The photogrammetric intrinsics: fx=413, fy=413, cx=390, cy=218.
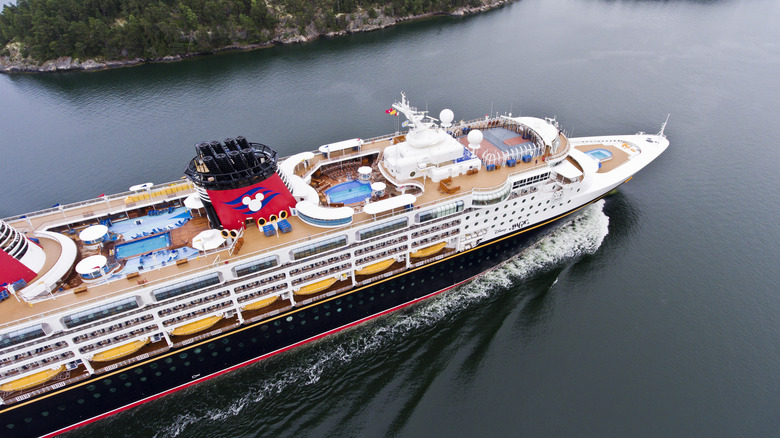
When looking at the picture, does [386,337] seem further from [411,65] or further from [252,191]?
[411,65]

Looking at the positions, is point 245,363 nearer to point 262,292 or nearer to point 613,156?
point 262,292

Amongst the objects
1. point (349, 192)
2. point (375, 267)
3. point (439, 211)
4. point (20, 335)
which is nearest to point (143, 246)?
point (20, 335)

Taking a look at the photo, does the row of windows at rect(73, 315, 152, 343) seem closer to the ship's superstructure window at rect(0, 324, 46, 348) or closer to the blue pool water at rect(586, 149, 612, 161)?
the ship's superstructure window at rect(0, 324, 46, 348)

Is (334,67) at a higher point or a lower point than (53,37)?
lower

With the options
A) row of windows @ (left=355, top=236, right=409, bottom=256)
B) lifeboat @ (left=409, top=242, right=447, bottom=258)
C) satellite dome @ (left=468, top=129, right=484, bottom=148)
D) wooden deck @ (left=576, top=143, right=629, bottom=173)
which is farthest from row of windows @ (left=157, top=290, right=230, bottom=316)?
wooden deck @ (left=576, top=143, right=629, bottom=173)

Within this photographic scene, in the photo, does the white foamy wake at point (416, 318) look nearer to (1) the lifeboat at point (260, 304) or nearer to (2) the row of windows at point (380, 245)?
(1) the lifeboat at point (260, 304)

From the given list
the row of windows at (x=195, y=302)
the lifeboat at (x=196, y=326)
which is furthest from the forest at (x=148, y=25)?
the lifeboat at (x=196, y=326)

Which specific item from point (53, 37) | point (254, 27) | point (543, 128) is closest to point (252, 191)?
point (543, 128)
